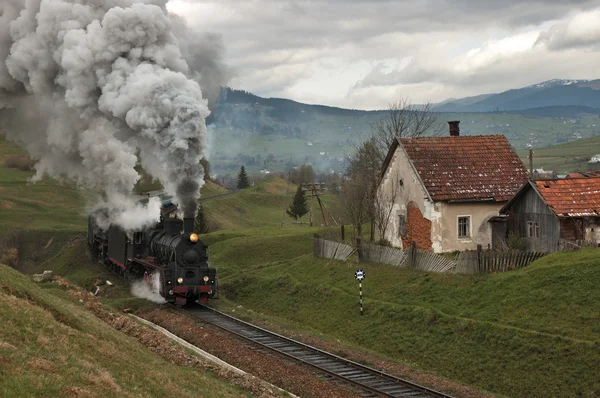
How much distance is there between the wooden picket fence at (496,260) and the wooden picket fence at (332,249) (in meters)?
10.1

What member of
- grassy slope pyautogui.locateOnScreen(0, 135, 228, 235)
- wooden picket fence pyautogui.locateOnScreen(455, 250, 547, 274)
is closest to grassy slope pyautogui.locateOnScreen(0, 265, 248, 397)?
wooden picket fence pyautogui.locateOnScreen(455, 250, 547, 274)

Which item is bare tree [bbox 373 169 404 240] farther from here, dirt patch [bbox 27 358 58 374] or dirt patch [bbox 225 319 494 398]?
dirt patch [bbox 27 358 58 374]

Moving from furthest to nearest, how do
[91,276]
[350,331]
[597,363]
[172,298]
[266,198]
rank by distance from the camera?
[266,198] < [91,276] < [172,298] < [350,331] < [597,363]

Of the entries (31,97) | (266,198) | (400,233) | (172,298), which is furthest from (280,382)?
(266,198)

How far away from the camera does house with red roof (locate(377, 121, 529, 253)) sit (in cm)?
3425

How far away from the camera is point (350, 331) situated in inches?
1093

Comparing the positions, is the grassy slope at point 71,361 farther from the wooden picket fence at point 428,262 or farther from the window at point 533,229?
the window at point 533,229

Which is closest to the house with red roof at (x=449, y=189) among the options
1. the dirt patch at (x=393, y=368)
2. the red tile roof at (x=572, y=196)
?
the red tile roof at (x=572, y=196)

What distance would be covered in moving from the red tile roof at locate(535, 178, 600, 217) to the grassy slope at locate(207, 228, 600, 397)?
276cm

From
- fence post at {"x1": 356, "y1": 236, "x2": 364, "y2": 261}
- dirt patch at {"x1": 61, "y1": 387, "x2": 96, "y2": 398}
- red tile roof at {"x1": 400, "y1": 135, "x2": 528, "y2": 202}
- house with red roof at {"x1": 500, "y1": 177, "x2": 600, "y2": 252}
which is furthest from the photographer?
fence post at {"x1": 356, "y1": 236, "x2": 364, "y2": 261}

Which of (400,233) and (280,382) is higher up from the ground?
(400,233)

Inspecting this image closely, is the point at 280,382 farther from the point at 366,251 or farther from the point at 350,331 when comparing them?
the point at 366,251

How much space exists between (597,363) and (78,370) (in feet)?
43.8

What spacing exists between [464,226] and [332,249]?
7.92 meters
